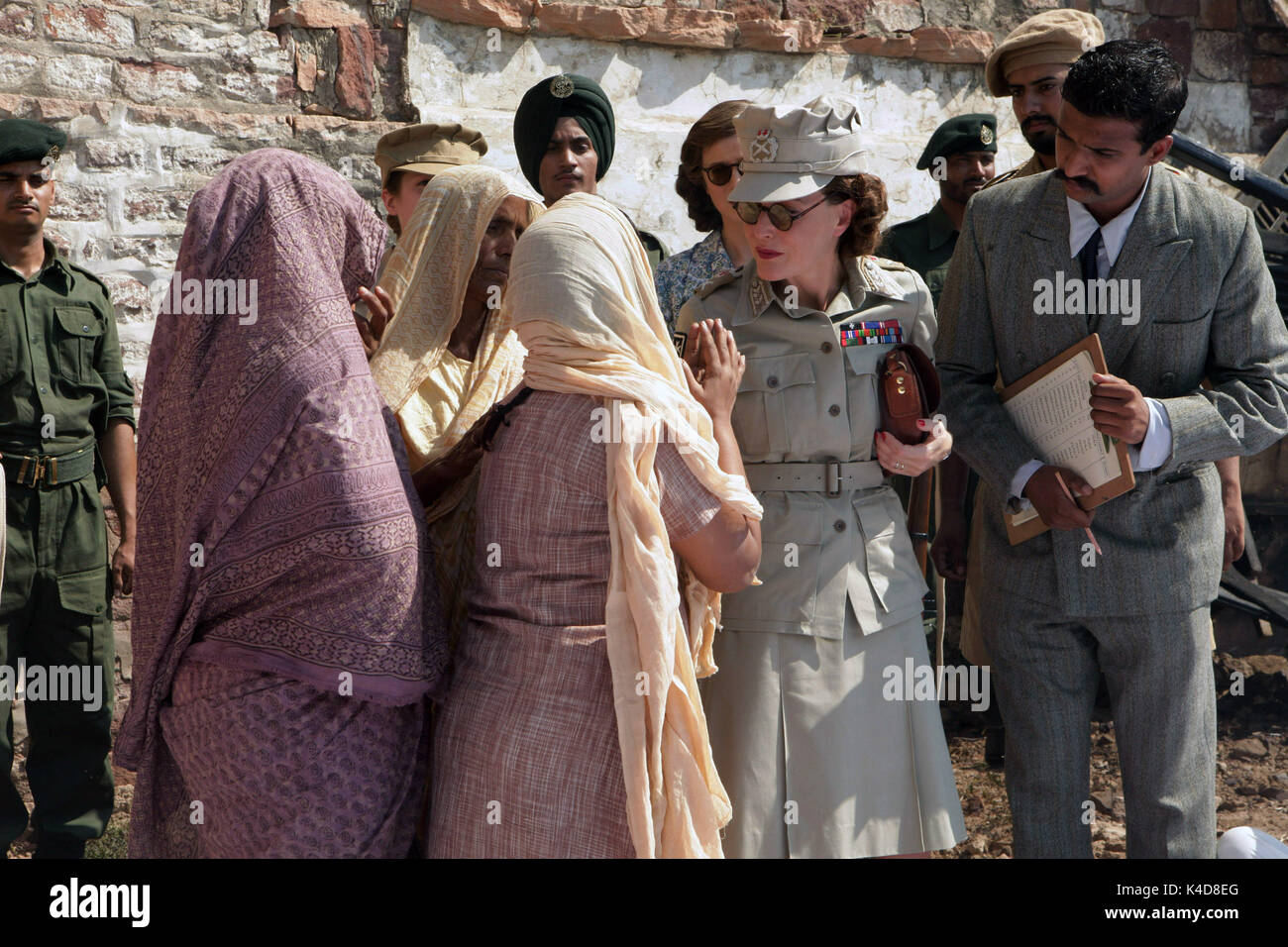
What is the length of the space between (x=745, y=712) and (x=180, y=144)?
3.45 meters

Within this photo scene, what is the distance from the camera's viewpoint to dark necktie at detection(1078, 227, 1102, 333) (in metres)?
Answer: 2.80

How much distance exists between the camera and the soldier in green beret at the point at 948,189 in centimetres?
452

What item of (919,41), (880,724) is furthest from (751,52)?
(880,724)

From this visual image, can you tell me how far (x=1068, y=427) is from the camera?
2754 mm

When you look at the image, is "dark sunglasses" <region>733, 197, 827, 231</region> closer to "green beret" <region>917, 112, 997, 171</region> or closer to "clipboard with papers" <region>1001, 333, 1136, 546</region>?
"clipboard with papers" <region>1001, 333, 1136, 546</region>

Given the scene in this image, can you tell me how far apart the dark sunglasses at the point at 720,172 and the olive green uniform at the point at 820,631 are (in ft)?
3.25

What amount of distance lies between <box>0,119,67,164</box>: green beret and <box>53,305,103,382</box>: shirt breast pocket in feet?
1.67

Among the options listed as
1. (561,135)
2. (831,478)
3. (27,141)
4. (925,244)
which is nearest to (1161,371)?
(831,478)

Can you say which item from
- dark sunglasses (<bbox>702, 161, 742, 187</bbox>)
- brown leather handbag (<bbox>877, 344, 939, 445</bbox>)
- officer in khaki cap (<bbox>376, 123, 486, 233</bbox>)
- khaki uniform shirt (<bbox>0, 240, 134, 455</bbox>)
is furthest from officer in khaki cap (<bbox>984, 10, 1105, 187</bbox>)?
khaki uniform shirt (<bbox>0, 240, 134, 455</bbox>)

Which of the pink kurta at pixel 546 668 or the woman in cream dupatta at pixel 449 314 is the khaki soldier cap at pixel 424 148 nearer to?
the woman in cream dupatta at pixel 449 314

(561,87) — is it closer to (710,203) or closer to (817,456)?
(710,203)

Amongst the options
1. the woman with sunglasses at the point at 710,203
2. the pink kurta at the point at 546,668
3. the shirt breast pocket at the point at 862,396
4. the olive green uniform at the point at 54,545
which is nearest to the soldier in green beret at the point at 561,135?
the woman with sunglasses at the point at 710,203

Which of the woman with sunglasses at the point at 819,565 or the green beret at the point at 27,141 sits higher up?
the green beret at the point at 27,141
